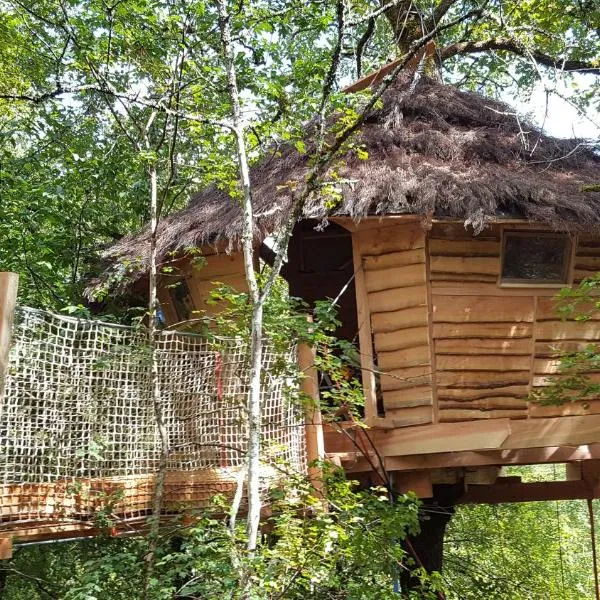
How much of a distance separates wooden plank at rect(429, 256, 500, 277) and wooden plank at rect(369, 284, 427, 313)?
0.22 metres

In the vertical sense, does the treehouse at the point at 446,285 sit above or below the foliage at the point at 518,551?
above

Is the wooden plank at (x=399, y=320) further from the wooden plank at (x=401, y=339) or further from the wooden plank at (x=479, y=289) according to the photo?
the wooden plank at (x=479, y=289)

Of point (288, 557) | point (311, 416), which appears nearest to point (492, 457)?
point (311, 416)

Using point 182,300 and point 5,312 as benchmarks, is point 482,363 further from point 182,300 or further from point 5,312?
point 5,312

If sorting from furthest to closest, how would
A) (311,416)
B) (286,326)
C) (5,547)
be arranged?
(311,416)
(286,326)
(5,547)

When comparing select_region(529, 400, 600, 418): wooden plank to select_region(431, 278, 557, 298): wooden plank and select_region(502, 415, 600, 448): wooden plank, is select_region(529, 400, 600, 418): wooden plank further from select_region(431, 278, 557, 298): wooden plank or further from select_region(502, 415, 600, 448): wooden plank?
select_region(431, 278, 557, 298): wooden plank

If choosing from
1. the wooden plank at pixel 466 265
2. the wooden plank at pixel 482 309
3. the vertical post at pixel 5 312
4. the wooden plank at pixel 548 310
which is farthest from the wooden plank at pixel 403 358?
the vertical post at pixel 5 312

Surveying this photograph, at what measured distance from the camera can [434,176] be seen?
5734mm

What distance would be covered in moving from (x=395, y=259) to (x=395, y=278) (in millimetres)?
159

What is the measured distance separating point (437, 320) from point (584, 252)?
5.21ft

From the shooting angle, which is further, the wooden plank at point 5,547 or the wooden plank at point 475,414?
the wooden plank at point 475,414

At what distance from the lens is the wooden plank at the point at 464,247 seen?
5.86m

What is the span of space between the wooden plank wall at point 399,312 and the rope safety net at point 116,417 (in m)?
1.31

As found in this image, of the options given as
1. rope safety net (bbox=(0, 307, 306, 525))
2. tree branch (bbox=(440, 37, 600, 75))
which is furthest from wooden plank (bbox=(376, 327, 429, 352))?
tree branch (bbox=(440, 37, 600, 75))
